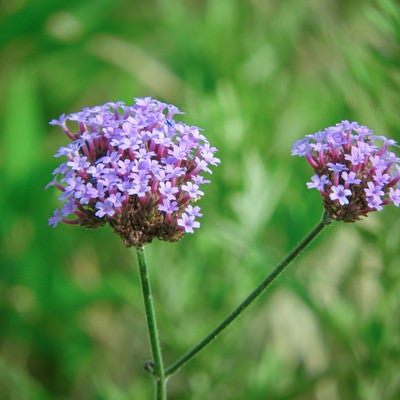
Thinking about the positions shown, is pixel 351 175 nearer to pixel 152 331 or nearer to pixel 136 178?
pixel 136 178

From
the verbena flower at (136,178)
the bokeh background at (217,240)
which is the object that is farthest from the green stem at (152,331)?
the bokeh background at (217,240)

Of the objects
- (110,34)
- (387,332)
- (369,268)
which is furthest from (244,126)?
(110,34)

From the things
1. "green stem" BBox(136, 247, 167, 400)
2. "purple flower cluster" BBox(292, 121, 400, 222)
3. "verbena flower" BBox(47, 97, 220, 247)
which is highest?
"purple flower cluster" BBox(292, 121, 400, 222)

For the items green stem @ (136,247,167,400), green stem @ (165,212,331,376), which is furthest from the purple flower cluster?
green stem @ (136,247,167,400)

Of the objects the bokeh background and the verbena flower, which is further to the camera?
the bokeh background

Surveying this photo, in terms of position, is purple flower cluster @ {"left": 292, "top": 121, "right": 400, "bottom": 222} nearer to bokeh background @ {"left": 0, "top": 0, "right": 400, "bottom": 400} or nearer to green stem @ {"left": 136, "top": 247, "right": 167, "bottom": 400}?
green stem @ {"left": 136, "top": 247, "right": 167, "bottom": 400}

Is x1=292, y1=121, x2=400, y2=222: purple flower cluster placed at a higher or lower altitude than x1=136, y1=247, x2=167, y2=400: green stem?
A: higher

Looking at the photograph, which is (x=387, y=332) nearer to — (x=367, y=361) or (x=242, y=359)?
(x=367, y=361)
